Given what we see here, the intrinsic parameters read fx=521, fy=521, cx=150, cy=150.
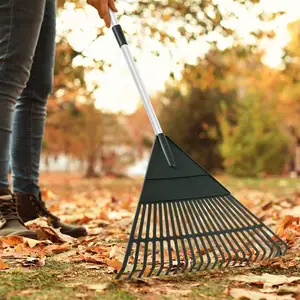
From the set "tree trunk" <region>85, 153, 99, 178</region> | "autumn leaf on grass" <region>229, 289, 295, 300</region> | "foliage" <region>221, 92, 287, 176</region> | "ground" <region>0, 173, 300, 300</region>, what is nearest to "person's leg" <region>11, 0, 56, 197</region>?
"ground" <region>0, 173, 300, 300</region>

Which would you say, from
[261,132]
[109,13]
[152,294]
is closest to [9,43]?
[109,13]

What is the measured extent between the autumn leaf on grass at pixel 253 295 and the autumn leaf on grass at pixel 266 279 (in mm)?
122

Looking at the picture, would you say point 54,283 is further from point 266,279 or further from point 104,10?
point 104,10

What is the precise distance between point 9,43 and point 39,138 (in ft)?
2.33

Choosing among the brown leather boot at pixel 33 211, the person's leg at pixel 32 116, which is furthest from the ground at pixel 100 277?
the person's leg at pixel 32 116

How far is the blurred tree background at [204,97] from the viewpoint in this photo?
6.43 meters

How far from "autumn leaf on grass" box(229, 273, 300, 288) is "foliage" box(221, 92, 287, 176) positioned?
44.9 ft

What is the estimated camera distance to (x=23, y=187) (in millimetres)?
2826

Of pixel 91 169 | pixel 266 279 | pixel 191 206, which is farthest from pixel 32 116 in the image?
pixel 91 169

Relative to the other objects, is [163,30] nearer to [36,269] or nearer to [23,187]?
[23,187]

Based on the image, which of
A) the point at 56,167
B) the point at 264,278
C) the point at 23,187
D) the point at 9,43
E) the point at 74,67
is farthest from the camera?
the point at 56,167

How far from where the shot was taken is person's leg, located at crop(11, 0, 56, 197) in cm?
280

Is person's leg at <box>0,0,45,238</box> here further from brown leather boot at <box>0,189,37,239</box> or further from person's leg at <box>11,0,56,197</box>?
person's leg at <box>11,0,56,197</box>

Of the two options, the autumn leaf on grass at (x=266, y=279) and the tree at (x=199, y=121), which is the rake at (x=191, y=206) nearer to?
the autumn leaf on grass at (x=266, y=279)
